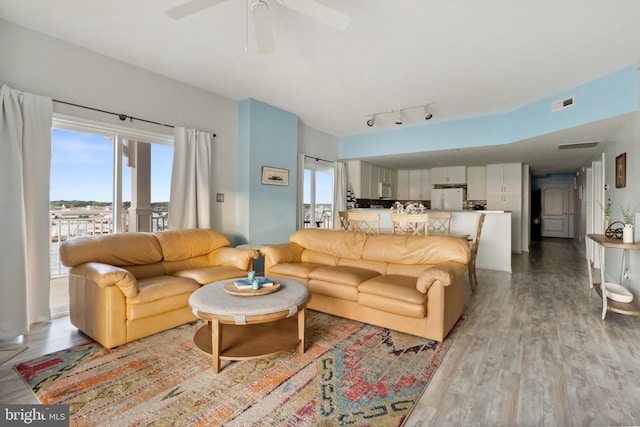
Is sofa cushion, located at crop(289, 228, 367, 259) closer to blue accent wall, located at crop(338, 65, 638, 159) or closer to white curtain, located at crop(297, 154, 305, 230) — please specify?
white curtain, located at crop(297, 154, 305, 230)

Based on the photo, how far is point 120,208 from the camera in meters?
3.74

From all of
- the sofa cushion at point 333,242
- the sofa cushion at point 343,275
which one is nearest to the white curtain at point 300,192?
the sofa cushion at point 333,242

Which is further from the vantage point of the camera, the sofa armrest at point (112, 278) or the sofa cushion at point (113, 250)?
the sofa cushion at point (113, 250)

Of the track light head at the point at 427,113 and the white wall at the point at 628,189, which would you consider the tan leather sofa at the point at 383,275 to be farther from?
the track light head at the point at 427,113

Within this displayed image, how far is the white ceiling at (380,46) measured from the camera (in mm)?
2568

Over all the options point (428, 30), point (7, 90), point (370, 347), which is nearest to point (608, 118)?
point (428, 30)

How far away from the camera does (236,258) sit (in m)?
3.65

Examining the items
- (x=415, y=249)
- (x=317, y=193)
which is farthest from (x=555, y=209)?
(x=415, y=249)

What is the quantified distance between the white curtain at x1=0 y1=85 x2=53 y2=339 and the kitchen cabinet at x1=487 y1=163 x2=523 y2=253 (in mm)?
8692

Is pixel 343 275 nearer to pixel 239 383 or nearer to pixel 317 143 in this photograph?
pixel 239 383

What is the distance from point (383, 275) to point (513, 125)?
Answer: 12.9 feet

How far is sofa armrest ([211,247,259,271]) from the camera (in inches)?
142

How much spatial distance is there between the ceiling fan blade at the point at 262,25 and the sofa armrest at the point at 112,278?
7.22 feet

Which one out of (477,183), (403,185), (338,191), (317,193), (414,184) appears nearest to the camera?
(317,193)
